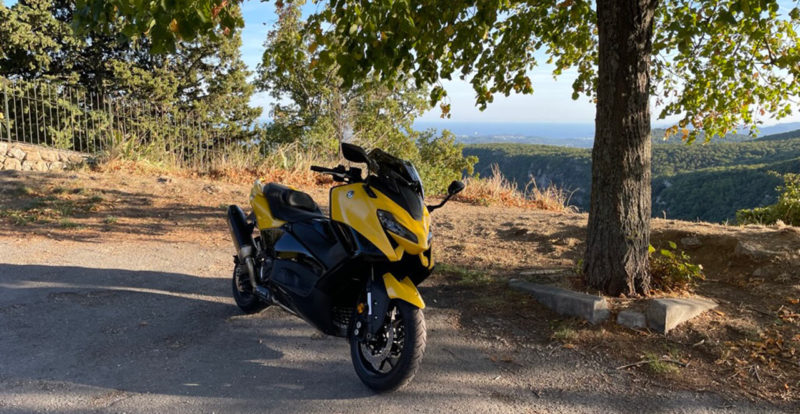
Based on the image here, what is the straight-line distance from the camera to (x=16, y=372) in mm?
3000

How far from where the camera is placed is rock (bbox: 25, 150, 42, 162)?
1219 centimetres

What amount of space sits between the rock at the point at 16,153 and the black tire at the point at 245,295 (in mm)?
10841

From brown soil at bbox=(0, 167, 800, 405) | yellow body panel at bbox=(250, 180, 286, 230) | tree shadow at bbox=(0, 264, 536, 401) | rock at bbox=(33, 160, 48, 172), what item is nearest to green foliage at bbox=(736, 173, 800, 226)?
brown soil at bbox=(0, 167, 800, 405)

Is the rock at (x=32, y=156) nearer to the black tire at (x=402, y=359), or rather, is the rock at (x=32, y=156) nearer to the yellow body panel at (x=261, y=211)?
the yellow body panel at (x=261, y=211)

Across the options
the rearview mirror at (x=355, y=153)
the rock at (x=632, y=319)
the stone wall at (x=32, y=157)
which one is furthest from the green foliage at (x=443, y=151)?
the rearview mirror at (x=355, y=153)

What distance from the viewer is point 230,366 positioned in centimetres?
321

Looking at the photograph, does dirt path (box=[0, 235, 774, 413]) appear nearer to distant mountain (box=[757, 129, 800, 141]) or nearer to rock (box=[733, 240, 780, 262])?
rock (box=[733, 240, 780, 262])

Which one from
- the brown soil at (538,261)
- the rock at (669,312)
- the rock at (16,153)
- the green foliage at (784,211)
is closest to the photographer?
the brown soil at (538,261)

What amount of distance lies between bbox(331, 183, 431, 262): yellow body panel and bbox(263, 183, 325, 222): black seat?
72cm

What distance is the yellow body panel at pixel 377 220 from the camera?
2.81 metres

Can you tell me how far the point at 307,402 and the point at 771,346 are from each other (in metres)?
3.02

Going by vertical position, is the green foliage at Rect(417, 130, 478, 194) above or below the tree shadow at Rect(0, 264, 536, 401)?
above

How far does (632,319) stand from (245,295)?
297 centimetres

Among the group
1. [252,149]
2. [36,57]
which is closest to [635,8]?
[252,149]
